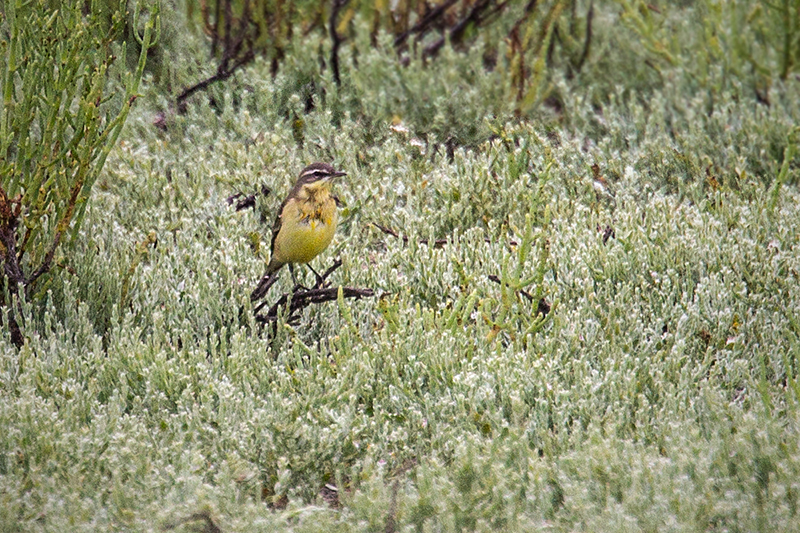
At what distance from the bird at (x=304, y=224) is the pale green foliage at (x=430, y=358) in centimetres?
27

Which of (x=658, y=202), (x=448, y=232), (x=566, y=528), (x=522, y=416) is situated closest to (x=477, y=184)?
(x=448, y=232)

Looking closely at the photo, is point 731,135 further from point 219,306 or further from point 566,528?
point 566,528

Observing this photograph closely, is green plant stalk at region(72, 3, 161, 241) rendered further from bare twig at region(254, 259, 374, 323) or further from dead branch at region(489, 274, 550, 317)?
dead branch at region(489, 274, 550, 317)

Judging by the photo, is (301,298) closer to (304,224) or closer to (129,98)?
(304,224)

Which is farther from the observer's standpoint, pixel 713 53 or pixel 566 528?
pixel 713 53

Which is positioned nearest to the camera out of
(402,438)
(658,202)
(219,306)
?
(402,438)

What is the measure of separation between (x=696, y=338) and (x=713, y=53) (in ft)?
14.5

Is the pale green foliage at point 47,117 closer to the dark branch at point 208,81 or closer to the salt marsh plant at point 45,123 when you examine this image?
the salt marsh plant at point 45,123

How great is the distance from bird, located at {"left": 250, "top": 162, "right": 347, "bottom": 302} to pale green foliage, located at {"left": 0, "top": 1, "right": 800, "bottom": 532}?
275 mm

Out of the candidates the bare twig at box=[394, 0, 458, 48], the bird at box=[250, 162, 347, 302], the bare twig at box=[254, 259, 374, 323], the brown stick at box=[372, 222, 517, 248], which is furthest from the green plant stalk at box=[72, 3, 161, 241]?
the bare twig at box=[394, 0, 458, 48]

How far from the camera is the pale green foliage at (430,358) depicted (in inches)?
132

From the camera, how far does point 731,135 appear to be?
7.01m

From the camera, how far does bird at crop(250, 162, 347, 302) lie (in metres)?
4.62

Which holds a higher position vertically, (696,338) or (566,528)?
(696,338)
